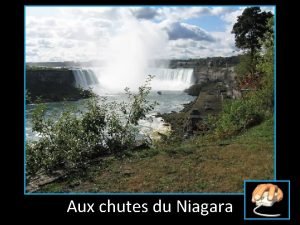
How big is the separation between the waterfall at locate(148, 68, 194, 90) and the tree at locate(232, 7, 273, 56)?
10.3 meters

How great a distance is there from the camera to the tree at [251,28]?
22.5m

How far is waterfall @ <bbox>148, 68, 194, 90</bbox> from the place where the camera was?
37438 millimetres

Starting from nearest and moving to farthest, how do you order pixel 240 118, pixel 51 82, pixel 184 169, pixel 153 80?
pixel 184 169, pixel 240 118, pixel 51 82, pixel 153 80

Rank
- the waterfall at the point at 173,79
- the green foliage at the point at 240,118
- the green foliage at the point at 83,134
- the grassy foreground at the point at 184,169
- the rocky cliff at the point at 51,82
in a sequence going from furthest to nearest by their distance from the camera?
the waterfall at the point at 173,79 → the rocky cliff at the point at 51,82 → the green foliage at the point at 240,118 → the green foliage at the point at 83,134 → the grassy foreground at the point at 184,169

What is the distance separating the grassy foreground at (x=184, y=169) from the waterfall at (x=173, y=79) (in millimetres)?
23251

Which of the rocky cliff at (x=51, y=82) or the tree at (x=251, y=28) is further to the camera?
the rocky cliff at (x=51, y=82)

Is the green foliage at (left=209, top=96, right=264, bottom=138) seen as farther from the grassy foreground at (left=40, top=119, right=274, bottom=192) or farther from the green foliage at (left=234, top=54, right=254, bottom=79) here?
the green foliage at (left=234, top=54, right=254, bottom=79)

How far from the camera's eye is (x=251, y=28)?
2433 cm

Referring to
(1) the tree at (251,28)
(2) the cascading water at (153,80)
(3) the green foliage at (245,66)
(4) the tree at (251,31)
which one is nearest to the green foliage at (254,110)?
(2) the cascading water at (153,80)

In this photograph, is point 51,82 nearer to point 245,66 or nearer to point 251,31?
point 245,66

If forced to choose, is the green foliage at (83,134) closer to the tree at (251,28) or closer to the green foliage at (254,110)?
the green foliage at (254,110)

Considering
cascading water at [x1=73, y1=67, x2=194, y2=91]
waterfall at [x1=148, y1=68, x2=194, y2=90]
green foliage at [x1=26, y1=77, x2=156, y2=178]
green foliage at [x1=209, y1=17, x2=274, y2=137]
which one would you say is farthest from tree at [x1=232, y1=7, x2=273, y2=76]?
green foliage at [x1=26, y1=77, x2=156, y2=178]

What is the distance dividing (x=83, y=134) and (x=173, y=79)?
2975 cm

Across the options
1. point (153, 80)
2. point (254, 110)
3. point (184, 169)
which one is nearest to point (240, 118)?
point (254, 110)
